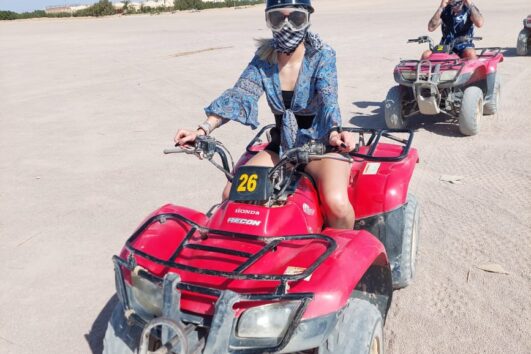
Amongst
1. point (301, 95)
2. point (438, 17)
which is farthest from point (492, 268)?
point (438, 17)

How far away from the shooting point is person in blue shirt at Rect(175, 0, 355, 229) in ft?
11.2

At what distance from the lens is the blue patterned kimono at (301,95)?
362 centimetres

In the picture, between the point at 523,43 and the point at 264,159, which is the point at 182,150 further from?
the point at 523,43

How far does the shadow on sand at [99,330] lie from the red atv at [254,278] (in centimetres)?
79

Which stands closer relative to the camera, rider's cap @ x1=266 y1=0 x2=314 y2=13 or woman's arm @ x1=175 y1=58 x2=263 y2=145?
rider's cap @ x1=266 y1=0 x2=314 y2=13

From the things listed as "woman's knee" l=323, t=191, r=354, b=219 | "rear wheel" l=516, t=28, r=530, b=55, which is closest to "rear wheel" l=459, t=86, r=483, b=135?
"woman's knee" l=323, t=191, r=354, b=219

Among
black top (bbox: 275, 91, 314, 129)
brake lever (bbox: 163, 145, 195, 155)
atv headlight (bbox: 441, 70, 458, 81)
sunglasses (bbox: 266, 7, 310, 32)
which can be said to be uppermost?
sunglasses (bbox: 266, 7, 310, 32)

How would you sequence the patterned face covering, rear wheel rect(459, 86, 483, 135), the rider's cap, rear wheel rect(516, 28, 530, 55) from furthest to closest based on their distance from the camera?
rear wheel rect(516, 28, 530, 55)
rear wheel rect(459, 86, 483, 135)
the patterned face covering
the rider's cap

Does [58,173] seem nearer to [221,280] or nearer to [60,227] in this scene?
[60,227]

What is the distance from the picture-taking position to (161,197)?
6141 mm

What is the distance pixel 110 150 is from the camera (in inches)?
316

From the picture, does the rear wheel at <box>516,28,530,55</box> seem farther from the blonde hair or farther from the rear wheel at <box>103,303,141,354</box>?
the rear wheel at <box>103,303,141,354</box>

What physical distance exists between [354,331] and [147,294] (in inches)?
35.5

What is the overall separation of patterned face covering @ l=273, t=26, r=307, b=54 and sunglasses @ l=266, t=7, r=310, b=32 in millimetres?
31
